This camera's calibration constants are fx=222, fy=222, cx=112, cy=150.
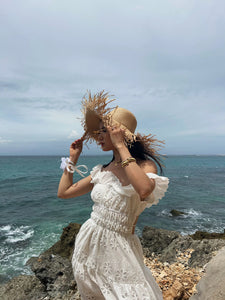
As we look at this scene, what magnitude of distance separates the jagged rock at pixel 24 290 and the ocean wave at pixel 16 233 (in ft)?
18.4

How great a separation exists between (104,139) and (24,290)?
5367 millimetres

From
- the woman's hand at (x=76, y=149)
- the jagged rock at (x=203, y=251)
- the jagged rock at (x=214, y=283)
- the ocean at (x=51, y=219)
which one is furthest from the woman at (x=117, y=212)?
the ocean at (x=51, y=219)

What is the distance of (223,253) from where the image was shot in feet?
10.3

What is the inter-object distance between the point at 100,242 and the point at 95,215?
0.91ft

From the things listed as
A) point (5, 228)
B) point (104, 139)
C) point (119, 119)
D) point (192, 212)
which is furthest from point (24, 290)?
point (192, 212)

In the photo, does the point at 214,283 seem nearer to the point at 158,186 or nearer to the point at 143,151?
the point at 158,186

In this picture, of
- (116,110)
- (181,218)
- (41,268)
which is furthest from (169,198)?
(116,110)

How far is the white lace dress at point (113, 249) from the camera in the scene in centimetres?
211

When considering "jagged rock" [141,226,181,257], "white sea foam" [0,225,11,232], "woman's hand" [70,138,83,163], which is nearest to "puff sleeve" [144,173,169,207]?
"woman's hand" [70,138,83,163]

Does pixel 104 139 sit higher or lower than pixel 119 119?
lower

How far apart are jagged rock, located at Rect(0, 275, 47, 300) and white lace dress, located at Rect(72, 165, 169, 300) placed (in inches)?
147

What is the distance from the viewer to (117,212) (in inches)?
88.6

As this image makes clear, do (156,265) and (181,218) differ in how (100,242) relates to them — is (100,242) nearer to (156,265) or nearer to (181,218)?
(156,265)

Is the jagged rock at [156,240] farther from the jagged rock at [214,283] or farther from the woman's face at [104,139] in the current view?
the woman's face at [104,139]
